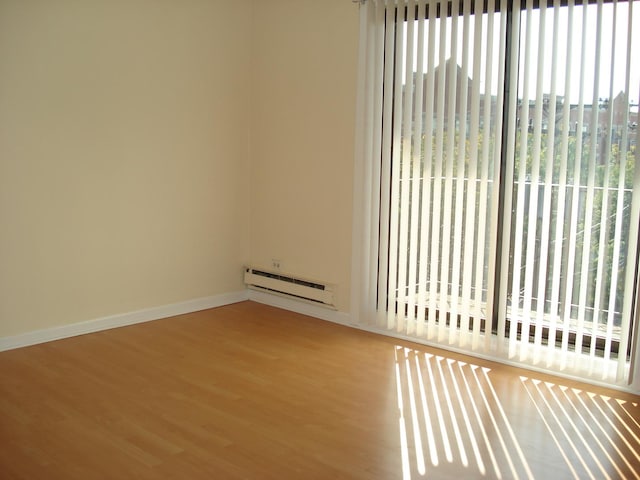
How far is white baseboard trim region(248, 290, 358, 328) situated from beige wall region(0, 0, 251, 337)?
0.31m

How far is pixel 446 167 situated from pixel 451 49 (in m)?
0.76

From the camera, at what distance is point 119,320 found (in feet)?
17.2

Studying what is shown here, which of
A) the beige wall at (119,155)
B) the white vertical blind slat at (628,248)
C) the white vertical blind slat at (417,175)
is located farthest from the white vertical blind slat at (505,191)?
the beige wall at (119,155)

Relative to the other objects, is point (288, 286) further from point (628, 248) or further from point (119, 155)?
point (628, 248)

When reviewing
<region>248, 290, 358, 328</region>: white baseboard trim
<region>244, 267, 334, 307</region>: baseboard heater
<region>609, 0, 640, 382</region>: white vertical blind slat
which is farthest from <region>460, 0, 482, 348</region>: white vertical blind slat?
<region>244, 267, 334, 307</region>: baseboard heater

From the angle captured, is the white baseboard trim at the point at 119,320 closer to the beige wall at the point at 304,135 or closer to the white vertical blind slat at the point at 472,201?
the beige wall at the point at 304,135

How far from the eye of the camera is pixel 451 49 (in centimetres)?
464

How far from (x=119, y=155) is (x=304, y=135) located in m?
1.42

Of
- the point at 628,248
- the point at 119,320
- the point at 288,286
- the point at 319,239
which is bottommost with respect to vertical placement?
→ the point at 119,320

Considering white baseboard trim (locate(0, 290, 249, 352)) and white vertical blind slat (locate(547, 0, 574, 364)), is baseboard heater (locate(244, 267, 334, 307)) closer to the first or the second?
white baseboard trim (locate(0, 290, 249, 352))

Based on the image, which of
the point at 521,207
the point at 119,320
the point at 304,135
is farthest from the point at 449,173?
the point at 119,320

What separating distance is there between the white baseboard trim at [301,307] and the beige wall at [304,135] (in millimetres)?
119

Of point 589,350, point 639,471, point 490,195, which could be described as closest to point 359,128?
point 490,195

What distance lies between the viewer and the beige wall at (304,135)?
5.33m
